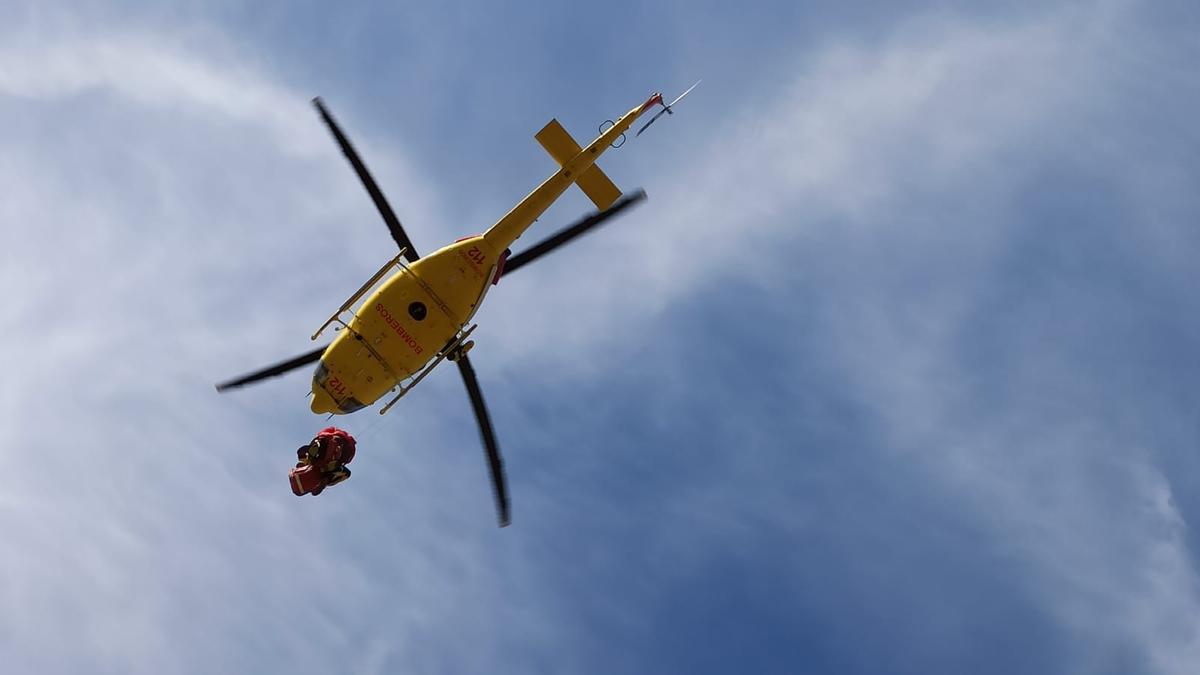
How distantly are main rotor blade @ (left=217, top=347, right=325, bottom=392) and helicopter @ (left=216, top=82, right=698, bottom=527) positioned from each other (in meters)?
1.17

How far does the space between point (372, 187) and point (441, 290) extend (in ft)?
12.4

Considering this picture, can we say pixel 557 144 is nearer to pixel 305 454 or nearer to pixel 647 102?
pixel 647 102

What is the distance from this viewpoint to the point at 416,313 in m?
31.6

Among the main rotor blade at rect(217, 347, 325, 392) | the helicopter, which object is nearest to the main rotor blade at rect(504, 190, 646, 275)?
the helicopter

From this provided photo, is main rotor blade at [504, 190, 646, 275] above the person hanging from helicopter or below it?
above

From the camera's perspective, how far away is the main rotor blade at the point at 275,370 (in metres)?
33.7

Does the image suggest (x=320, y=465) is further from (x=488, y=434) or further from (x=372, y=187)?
(x=372, y=187)

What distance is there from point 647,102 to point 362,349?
11868 mm

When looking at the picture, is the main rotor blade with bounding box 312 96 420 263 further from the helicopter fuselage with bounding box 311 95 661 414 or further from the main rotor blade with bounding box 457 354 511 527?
the main rotor blade with bounding box 457 354 511 527

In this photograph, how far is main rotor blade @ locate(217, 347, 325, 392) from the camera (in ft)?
110

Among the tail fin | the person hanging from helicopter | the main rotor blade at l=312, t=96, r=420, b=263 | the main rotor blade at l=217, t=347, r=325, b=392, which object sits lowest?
the person hanging from helicopter

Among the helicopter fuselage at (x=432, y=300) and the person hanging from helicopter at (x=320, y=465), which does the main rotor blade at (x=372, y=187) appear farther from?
the person hanging from helicopter at (x=320, y=465)

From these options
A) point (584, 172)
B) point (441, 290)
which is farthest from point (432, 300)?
point (584, 172)

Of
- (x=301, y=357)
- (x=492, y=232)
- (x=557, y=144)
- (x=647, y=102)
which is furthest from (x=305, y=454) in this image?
(x=647, y=102)
